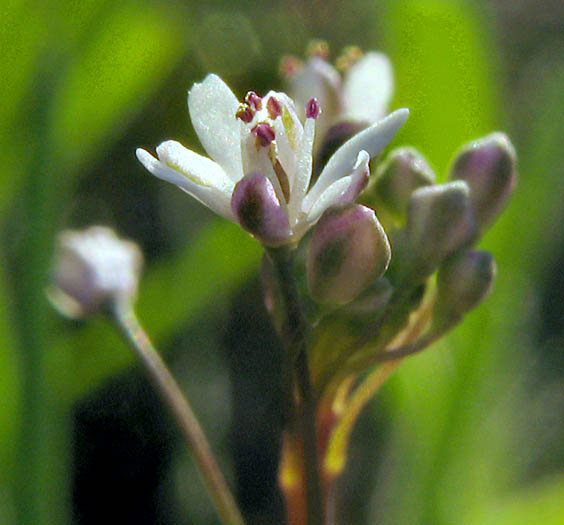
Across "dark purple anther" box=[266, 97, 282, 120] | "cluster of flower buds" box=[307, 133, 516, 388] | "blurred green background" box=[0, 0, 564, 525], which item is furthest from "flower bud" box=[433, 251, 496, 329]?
"blurred green background" box=[0, 0, 564, 525]

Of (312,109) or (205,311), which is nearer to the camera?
(312,109)

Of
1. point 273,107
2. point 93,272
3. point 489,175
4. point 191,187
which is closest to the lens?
point 191,187

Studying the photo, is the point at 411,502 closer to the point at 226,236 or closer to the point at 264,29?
the point at 226,236

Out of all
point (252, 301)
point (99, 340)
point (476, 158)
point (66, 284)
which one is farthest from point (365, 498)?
point (476, 158)

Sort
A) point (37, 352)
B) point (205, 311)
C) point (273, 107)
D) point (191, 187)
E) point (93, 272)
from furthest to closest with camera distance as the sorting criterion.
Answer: point (205, 311) < point (93, 272) < point (37, 352) < point (273, 107) < point (191, 187)

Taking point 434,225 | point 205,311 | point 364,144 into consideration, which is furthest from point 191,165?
point 205,311

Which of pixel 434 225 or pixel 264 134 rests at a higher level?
pixel 264 134

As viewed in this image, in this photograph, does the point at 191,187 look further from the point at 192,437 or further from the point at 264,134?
the point at 192,437

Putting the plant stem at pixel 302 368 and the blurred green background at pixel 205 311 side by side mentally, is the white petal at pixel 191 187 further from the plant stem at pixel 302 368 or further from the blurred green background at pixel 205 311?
the blurred green background at pixel 205 311
